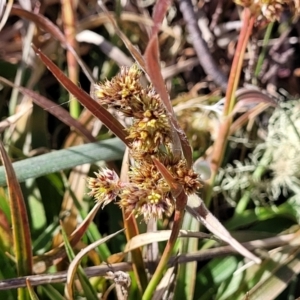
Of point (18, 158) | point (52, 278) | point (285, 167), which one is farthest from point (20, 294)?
point (285, 167)

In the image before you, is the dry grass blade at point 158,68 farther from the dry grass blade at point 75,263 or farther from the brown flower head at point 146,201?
the dry grass blade at point 75,263

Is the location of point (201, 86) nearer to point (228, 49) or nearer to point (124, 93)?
point (228, 49)

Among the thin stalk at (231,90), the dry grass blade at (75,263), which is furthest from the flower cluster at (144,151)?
the thin stalk at (231,90)

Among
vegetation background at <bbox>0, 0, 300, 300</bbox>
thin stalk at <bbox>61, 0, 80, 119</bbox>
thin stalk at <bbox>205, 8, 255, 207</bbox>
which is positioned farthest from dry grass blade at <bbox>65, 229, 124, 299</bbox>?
thin stalk at <bbox>61, 0, 80, 119</bbox>

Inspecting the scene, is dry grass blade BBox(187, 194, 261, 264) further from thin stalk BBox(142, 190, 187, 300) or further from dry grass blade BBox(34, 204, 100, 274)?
dry grass blade BBox(34, 204, 100, 274)

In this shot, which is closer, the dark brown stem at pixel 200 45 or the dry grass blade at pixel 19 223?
the dry grass blade at pixel 19 223

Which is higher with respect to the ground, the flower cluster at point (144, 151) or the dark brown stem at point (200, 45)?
the dark brown stem at point (200, 45)
